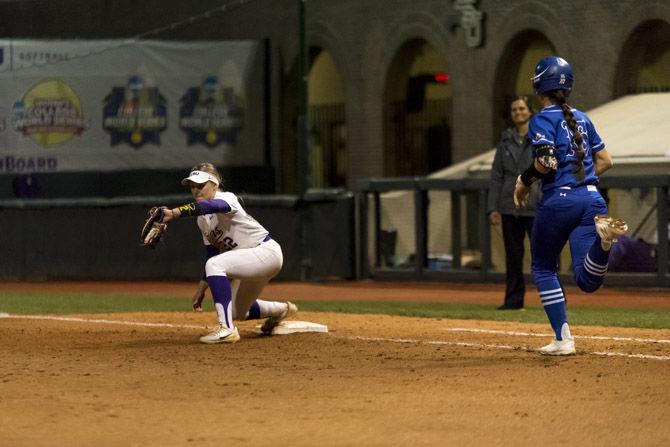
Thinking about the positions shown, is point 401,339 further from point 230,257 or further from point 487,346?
point 230,257

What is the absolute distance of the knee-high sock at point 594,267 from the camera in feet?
28.2

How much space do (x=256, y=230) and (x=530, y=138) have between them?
2502 millimetres

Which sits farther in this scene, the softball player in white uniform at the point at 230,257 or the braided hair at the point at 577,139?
the softball player in white uniform at the point at 230,257

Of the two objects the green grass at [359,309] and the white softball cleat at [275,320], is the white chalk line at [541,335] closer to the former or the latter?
the green grass at [359,309]

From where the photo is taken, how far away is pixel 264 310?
1066 cm

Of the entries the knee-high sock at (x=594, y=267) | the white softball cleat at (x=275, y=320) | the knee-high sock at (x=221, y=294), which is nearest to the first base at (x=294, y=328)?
the white softball cleat at (x=275, y=320)

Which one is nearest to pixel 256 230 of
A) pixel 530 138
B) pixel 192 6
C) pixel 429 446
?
pixel 530 138

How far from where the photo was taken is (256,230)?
410 inches

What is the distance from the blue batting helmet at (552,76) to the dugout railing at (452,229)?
8.00 metres

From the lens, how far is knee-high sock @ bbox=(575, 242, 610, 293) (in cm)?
861

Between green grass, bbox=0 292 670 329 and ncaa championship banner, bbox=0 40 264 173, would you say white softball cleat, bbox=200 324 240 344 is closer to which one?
green grass, bbox=0 292 670 329

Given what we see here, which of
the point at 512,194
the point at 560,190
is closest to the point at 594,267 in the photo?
the point at 560,190

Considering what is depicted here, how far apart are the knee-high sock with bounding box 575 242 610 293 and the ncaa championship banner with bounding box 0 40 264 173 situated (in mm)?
18224

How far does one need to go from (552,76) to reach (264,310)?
9.99 ft
